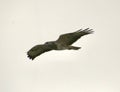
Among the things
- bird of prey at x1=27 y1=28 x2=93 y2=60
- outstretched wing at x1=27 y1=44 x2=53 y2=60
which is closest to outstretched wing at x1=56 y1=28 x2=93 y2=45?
bird of prey at x1=27 y1=28 x2=93 y2=60

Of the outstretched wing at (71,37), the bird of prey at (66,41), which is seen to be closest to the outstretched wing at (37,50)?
the bird of prey at (66,41)

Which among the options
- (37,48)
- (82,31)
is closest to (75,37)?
(82,31)

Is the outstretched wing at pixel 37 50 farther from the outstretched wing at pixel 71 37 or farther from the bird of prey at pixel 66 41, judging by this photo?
the outstretched wing at pixel 71 37

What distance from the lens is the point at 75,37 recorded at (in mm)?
5531

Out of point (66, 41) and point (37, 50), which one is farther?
point (37, 50)

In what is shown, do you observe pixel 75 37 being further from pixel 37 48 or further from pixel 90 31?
pixel 37 48

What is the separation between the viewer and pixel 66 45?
5621 millimetres

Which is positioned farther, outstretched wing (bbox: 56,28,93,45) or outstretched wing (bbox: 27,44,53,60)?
outstretched wing (bbox: 27,44,53,60)

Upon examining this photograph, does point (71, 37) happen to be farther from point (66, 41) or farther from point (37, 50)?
point (37, 50)

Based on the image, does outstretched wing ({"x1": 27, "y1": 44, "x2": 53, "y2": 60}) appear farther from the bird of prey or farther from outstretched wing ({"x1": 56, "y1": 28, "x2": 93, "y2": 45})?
outstretched wing ({"x1": 56, "y1": 28, "x2": 93, "y2": 45})

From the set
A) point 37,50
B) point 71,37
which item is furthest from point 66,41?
point 37,50

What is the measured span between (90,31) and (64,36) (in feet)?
1.11

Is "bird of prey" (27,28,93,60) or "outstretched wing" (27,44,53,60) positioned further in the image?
"outstretched wing" (27,44,53,60)

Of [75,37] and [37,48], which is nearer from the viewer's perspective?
[75,37]
